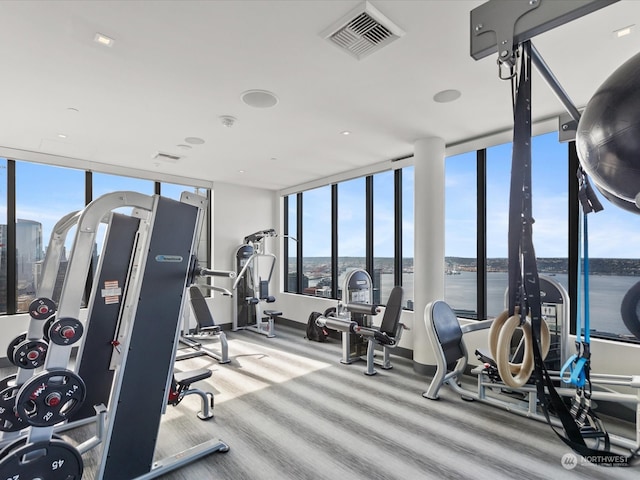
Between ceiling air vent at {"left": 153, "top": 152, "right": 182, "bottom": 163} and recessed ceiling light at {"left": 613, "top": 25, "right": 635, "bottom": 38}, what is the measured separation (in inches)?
186

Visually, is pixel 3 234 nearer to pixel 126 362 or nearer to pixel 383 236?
pixel 126 362

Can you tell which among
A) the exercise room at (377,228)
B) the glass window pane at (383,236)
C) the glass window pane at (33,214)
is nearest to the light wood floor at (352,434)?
the exercise room at (377,228)

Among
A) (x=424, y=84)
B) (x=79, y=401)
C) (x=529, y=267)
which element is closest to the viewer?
(x=529, y=267)

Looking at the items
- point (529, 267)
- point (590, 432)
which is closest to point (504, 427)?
point (590, 432)

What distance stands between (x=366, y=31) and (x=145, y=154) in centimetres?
A: 378

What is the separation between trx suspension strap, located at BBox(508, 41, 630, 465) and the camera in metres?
0.96

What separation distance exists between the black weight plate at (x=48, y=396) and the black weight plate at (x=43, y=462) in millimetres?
133

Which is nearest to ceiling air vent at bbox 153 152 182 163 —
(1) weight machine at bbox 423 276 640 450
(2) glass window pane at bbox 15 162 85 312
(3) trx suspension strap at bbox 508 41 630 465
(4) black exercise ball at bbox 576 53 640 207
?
(2) glass window pane at bbox 15 162 85 312

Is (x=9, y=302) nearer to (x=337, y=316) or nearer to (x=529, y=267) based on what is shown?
(x=337, y=316)

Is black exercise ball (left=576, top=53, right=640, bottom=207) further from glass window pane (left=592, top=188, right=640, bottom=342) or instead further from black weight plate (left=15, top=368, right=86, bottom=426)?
glass window pane (left=592, top=188, right=640, bottom=342)

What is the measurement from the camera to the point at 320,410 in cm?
327

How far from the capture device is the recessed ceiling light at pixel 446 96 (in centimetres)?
301

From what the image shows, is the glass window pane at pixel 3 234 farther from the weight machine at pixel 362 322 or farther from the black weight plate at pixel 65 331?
the weight machine at pixel 362 322

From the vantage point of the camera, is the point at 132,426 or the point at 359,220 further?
the point at 359,220
